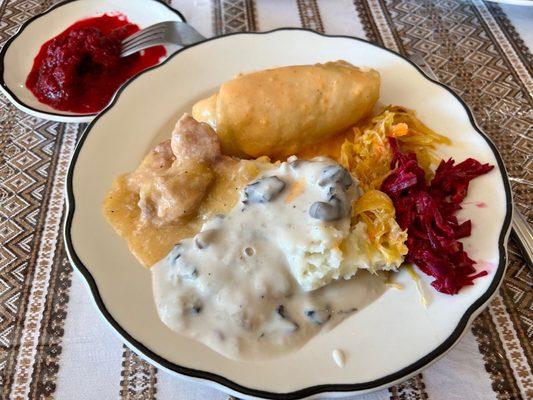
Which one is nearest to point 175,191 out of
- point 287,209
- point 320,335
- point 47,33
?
point 287,209

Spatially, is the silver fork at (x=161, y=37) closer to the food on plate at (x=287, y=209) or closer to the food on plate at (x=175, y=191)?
the food on plate at (x=287, y=209)

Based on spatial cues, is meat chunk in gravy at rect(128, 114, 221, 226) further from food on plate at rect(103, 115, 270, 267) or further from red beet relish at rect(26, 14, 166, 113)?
red beet relish at rect(26, 14, 166, 113)

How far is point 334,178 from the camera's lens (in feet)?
5.98

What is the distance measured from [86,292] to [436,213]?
1313 millimetres

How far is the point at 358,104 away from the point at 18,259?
151cm

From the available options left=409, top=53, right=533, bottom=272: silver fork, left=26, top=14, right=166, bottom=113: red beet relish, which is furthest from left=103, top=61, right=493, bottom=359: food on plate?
left=26, top=14, right=166, bottom=113: red beet relish

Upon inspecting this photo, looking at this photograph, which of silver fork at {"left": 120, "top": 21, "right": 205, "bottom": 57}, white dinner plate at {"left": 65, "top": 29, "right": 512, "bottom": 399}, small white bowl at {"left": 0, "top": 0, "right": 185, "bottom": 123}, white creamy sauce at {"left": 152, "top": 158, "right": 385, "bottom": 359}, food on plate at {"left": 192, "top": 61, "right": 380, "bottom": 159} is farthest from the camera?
silver fork at {"left": 120, "top": 21, "right": 205, "bottom": 57}

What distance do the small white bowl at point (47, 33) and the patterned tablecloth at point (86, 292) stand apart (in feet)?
0.38

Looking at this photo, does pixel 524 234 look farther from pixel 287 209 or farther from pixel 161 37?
pixel 161 37

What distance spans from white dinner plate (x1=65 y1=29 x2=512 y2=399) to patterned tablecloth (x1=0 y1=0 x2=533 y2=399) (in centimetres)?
17

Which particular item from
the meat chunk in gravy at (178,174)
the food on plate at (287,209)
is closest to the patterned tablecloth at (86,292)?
the food on plate at (287,209)

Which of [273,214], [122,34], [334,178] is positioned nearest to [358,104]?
[334,178]

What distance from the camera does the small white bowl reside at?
2412 mm

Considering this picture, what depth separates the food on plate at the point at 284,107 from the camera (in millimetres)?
2125
